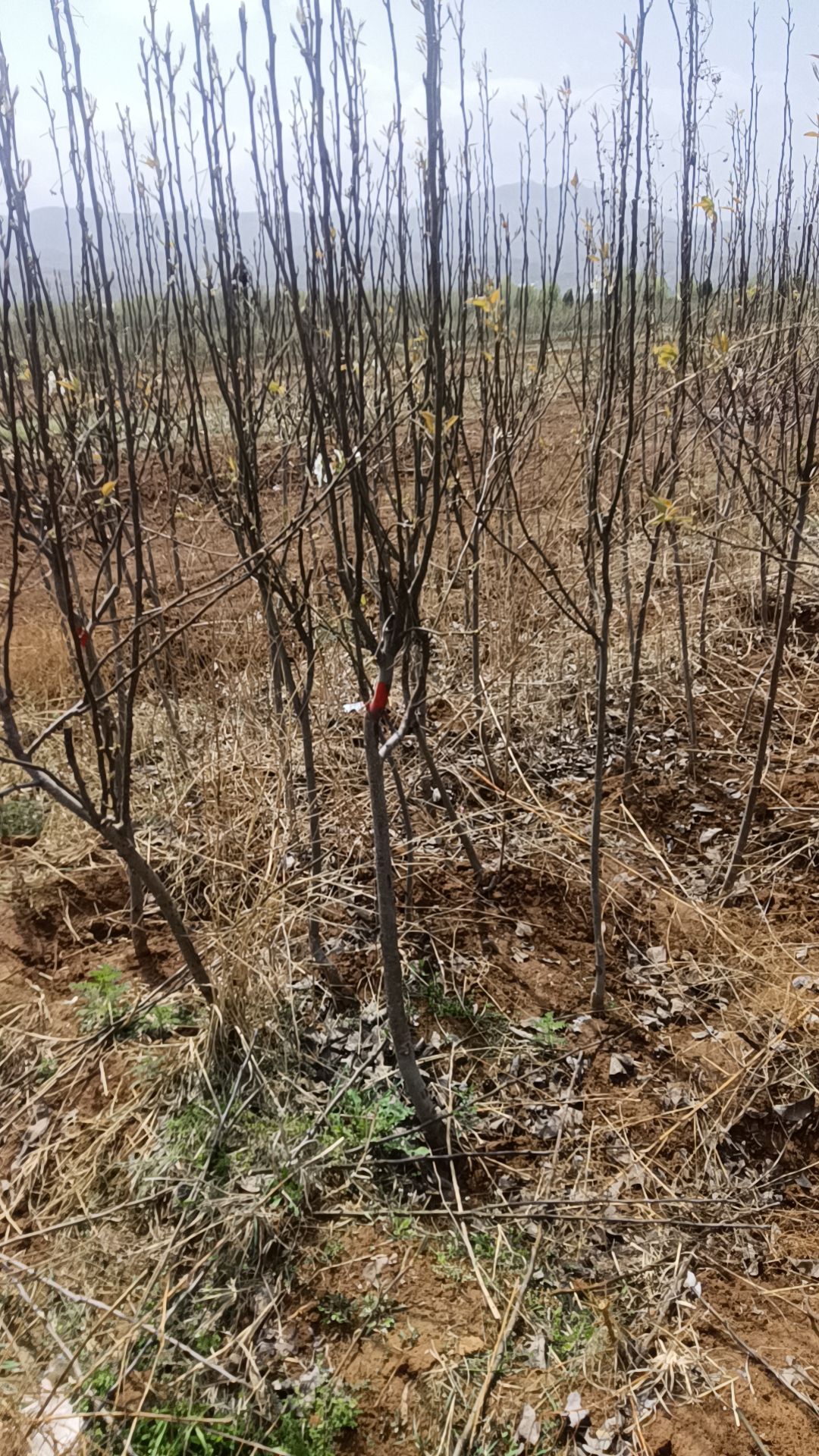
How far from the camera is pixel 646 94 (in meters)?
2.12

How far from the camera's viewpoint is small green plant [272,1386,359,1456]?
1.50 m

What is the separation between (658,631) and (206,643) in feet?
7.46

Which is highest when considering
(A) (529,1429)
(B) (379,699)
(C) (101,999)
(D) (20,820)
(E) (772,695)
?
(B) (379,699)

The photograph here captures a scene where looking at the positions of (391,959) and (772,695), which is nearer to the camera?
(391,959)

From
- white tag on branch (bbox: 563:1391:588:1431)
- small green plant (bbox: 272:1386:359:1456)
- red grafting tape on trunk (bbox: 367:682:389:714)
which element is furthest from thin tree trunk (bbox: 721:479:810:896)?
small green plant (bbox: 272:1386:359:1456)

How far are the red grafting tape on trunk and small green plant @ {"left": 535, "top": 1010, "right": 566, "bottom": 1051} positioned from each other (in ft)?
3.65

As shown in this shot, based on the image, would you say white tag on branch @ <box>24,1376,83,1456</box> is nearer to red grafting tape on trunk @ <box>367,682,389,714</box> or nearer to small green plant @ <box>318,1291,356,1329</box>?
small green plant @ <box>318,1291,356,1329</box>

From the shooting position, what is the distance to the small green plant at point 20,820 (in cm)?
326

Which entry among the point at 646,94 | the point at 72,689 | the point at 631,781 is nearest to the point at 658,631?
the point at 631,781

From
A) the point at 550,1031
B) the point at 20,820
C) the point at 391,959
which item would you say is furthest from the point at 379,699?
the point at 20,820

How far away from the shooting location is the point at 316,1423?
1527 mm

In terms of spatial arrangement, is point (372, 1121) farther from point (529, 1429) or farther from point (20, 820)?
point (20, 820)

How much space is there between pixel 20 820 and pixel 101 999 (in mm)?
1215

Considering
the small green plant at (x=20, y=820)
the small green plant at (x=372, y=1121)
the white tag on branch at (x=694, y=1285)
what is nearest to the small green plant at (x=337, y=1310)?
the small green plant at (x=372, y=1121)
